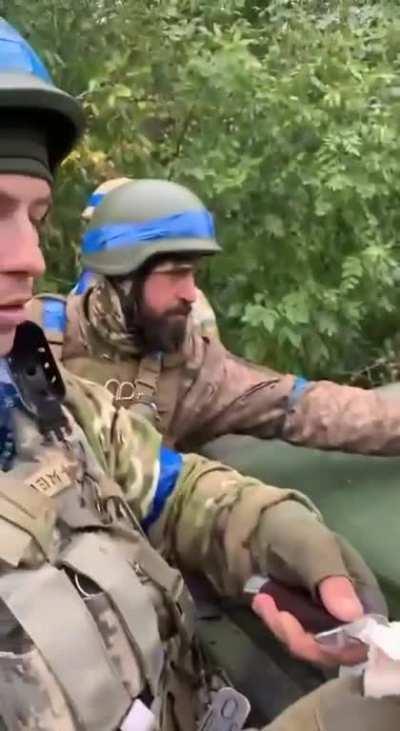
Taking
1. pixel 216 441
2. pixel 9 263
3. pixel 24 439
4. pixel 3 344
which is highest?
pixel 9 263

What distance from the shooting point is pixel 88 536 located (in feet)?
4.55

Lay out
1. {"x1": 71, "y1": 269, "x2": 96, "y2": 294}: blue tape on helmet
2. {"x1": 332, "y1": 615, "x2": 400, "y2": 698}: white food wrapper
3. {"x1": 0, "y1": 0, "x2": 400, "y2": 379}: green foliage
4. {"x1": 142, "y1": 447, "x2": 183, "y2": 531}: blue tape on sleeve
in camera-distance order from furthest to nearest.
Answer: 1. {"x1": 0, "y1": 0, "x2": 400, "y2": 379}: green foliage
2. {"x1": 71, "y1": 269, "x2": 96, "y2": 294}: blue tape on helmet
3. {"x1": 142, "y1": 447, "x2": 183, "y2": 531}: blue tape on sleeve
4. {"x1": 332, "y1": 615, "x2": 400, "y2": 698}: white food wrapper

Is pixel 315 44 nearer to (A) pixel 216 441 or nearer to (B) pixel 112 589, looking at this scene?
(A) pixel 216 441

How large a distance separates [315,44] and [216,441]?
2.23 m

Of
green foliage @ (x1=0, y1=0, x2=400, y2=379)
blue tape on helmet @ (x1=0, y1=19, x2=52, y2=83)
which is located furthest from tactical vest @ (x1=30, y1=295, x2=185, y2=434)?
green foliage @ (x1=0, y1=0, x2=400, y2=379)

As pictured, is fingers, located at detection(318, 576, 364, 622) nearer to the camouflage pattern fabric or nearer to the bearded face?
the camouflage pattern fabric

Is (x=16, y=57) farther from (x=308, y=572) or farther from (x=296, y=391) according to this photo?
(x=296, y=391)

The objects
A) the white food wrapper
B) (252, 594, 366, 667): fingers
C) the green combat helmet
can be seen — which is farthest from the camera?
the green combat helmet

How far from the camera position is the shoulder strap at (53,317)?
2326 millimetres

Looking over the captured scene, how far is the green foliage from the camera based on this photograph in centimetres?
378

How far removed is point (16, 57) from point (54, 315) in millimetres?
1070

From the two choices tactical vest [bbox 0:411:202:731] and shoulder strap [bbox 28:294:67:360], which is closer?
tactical vest [bbox 0:411:202:731]

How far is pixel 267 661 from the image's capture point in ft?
5.93

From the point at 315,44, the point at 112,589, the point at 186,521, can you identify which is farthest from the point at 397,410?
the point at 315,44
